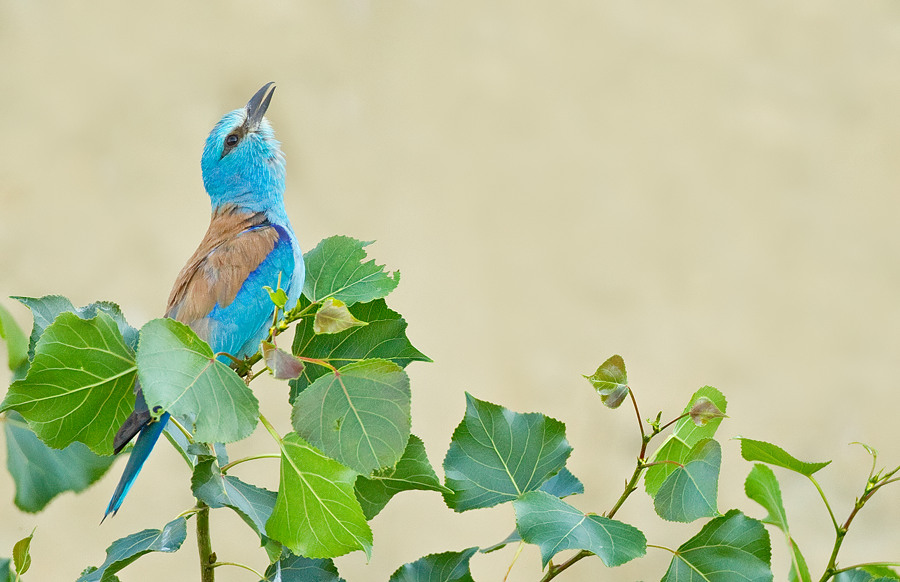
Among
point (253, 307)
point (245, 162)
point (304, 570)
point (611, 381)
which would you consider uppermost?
point (245, 162)

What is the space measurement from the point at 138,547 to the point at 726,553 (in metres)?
0.32

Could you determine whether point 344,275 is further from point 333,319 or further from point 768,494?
point 768,494

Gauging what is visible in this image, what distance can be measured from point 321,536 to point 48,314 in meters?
0.22

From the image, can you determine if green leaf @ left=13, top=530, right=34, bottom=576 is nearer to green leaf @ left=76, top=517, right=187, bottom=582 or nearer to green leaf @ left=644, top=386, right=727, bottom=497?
green leaf @ left=76, top=517, right=187, bottom=582

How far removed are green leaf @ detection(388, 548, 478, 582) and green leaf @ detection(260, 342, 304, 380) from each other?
0.15 meters

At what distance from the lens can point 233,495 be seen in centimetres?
43

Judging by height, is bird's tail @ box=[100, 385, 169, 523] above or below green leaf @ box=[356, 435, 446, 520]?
above

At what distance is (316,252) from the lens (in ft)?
1.73

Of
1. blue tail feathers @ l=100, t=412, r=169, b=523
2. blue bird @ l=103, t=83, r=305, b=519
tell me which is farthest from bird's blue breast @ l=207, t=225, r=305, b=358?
blue tail feathers @ l=100, t=412, r=169, b=523

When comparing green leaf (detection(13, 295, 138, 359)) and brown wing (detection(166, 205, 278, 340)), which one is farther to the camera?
brown wing (detection(166, 205, 278, 340))

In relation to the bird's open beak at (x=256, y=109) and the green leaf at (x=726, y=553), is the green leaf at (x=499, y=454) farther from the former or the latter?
the bird's open beak at (x=256, y=109)

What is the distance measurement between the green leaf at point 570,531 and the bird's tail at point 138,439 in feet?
0.81

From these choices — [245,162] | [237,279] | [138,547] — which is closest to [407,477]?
[138,547]

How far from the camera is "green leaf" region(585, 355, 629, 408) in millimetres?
436
